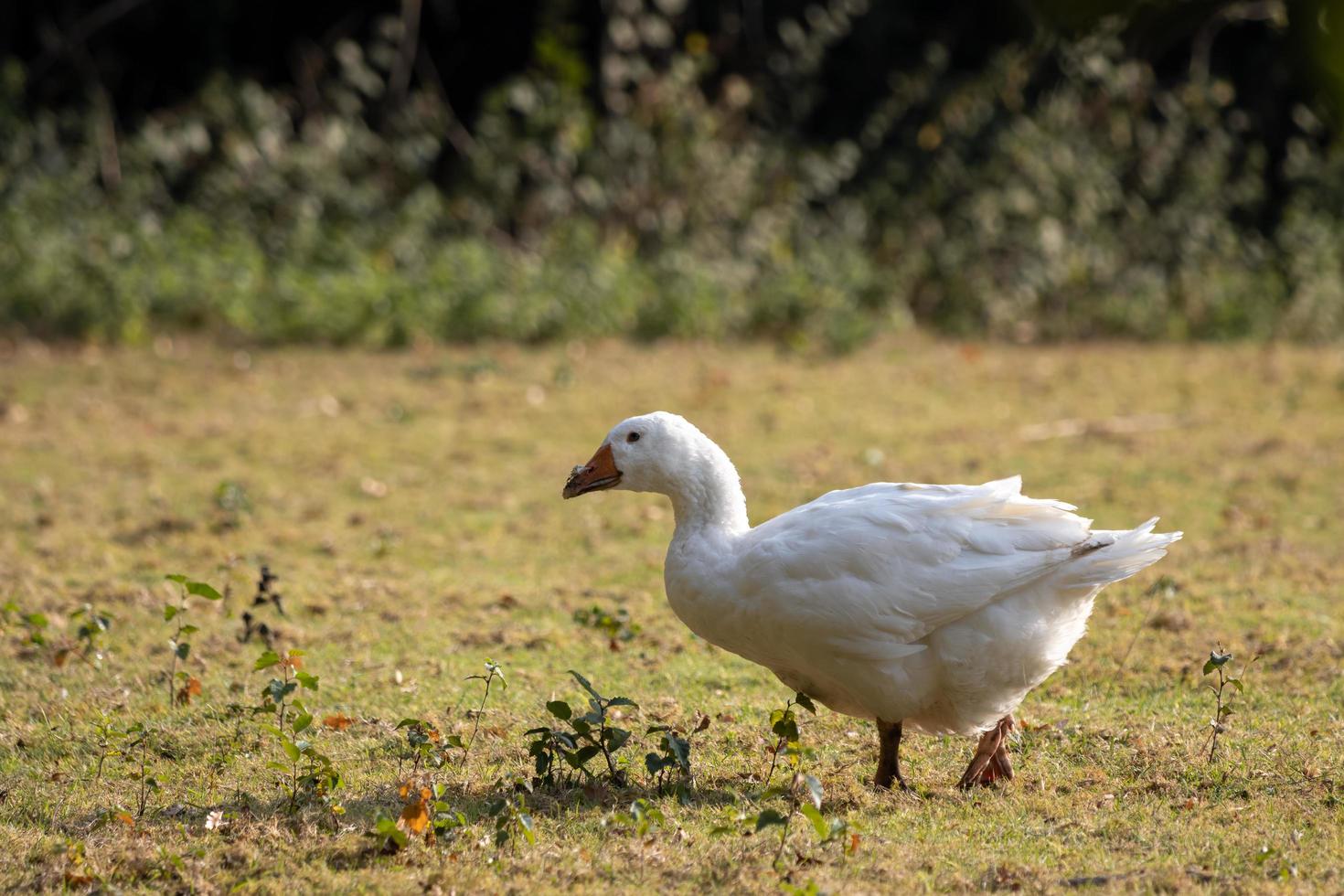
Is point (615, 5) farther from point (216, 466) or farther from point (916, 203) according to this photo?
point (216, 466)

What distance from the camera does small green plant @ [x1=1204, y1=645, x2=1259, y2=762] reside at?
3898 millimetres

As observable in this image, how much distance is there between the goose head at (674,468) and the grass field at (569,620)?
2.36 feet

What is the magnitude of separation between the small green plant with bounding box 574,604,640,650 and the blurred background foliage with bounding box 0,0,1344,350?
594cm

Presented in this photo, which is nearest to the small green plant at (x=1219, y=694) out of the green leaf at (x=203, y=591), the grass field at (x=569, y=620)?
the grass field at (x=569, y=620)

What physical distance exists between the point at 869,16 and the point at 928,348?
3590mm

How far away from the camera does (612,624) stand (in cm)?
518

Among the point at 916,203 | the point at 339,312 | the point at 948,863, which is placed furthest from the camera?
the point at 916,203

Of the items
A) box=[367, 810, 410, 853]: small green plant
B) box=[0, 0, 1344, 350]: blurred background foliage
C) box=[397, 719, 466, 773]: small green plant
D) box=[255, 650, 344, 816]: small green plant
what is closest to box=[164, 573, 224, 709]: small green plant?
box=[255, 650, 344, 816]: small green plant

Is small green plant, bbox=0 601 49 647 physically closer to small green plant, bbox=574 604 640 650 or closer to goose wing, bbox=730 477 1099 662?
small green plant, bbox=574 604 640 650

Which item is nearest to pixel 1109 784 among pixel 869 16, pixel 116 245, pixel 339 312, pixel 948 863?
pixel 948 863

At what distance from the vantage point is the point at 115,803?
3.86 meters

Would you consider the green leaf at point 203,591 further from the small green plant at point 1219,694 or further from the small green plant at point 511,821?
the small green plant at point 1219,694

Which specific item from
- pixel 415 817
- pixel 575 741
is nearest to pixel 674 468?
pixel 575 741

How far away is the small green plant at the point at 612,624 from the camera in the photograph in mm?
5195
